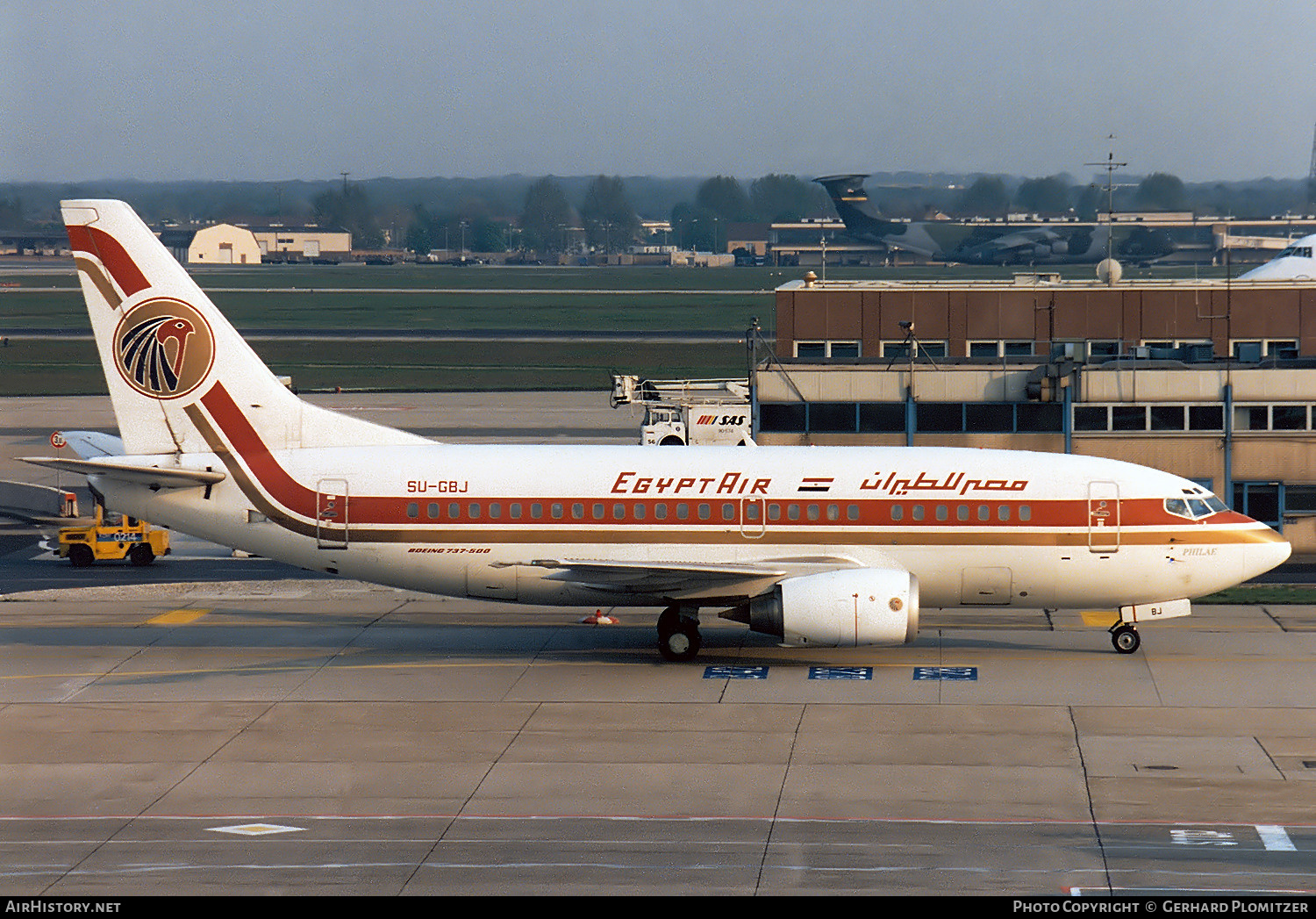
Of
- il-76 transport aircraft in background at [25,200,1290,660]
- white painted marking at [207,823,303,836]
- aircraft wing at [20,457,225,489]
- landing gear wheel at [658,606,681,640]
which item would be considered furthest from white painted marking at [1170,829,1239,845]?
aircraft wing at [20,457,225,489]

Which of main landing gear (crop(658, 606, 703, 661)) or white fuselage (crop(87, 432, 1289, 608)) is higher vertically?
white fuselage (crop(87, 432, 1289, 608))

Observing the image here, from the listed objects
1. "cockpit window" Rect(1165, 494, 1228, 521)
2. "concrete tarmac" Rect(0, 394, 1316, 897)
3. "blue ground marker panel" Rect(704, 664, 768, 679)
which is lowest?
"blue ground marker panel" Rect(704, 664, 768, 679)

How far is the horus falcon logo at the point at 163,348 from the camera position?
33.3 meters

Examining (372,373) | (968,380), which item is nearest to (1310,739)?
(968,380)

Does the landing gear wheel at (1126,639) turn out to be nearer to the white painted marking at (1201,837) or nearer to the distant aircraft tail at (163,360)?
the white painted marking at (1201,837)

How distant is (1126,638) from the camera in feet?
109

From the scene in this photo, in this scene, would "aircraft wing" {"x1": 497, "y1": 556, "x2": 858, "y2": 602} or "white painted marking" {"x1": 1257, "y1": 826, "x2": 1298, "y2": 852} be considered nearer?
"white painted marking" {"x1": 1257, "y1": 826, "x2": 1298, "y2": 852}

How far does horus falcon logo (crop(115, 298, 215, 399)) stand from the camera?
33312 millimetres

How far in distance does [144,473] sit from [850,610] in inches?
601

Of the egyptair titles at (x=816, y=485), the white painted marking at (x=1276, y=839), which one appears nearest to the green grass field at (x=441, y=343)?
the egyptair titles at (x=816, y=485)

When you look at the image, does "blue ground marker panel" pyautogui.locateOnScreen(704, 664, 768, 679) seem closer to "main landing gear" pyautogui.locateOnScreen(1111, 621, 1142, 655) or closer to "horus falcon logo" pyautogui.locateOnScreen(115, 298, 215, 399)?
"main landing gear" pyautogui.locateOnScreen(1111, 621, 1142, 655)

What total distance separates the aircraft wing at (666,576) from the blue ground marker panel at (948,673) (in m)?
3.53

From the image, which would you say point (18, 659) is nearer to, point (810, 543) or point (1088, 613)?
point (810, 543)

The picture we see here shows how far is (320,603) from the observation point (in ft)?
131
